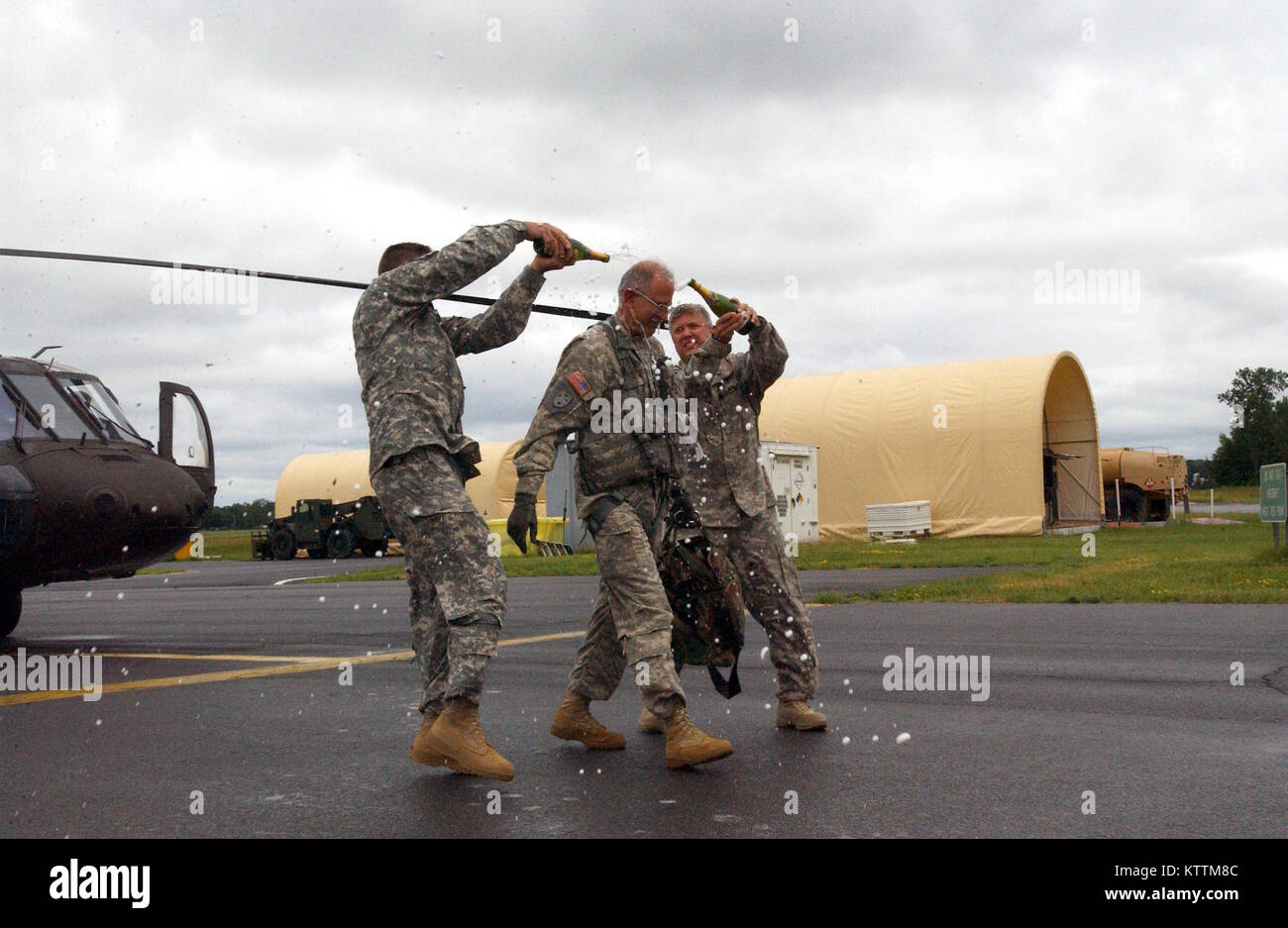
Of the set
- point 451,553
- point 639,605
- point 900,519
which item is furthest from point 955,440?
point 451,553

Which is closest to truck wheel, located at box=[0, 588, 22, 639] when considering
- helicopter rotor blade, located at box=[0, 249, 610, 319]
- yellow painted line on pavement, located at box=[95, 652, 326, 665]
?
yellow painted line on pavement, located at box=[95, 652, 326, 665]

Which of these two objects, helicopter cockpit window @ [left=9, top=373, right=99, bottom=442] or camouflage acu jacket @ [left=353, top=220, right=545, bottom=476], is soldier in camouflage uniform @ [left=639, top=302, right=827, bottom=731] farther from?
helicopter cockpit window @ [left=9, top=373, right=99, bottom=442]

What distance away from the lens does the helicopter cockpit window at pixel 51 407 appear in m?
9.89

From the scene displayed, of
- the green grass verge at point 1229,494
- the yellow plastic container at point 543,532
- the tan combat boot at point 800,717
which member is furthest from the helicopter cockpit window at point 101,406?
the green grass verge at point 1229,494

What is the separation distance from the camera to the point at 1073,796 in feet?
13.2

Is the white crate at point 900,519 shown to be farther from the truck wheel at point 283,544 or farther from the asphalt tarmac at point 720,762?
the asphalt tarmac at point 720,762

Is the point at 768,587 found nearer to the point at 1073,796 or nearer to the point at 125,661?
the point at 1073,796

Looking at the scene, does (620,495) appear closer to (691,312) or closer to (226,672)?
(691,312)

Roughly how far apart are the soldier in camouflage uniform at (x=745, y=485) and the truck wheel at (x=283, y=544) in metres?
33.9

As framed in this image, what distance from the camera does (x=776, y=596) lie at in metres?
5.37

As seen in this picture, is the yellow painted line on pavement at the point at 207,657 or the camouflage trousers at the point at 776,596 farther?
the yellow painted line on pavement at the point at 207,657
